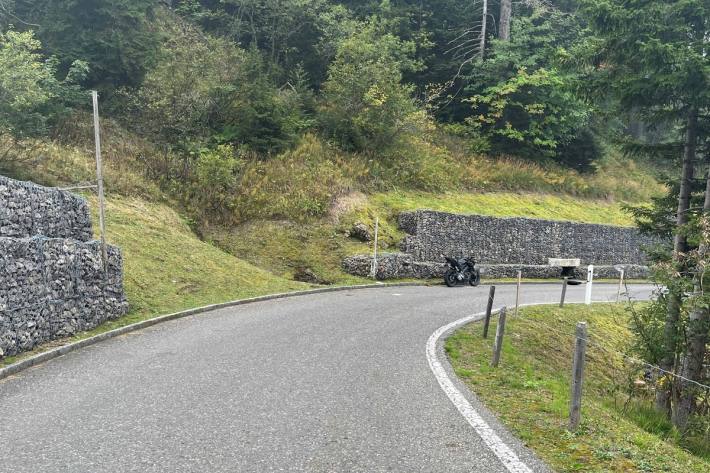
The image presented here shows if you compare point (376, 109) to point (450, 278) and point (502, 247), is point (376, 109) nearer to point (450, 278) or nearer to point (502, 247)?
point (502, 247)

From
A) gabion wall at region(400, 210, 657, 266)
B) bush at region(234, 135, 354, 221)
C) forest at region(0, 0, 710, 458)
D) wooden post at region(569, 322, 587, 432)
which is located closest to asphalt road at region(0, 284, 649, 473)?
wooden post at region(569, 322, 587, 432)

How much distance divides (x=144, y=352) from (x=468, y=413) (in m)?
5.53

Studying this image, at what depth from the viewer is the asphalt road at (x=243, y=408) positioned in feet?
14.3

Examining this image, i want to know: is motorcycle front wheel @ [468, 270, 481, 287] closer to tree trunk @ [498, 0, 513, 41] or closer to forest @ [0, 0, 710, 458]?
forest @ [0, 0, 710, 458]

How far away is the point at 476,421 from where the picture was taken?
17.5 ft

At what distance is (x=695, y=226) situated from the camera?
880cm

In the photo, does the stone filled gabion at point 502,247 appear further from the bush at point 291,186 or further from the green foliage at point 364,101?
the green foliage at point 364,101

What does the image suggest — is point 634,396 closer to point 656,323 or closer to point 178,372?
point 656,323

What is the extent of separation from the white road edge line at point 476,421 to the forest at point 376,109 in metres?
3.99

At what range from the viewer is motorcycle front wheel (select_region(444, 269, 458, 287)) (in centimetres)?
1934

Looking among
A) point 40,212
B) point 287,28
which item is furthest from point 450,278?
point 287,28

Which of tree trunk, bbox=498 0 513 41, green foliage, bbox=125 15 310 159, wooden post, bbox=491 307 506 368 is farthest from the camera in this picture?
tree trunk, bbox=498 0 513 41

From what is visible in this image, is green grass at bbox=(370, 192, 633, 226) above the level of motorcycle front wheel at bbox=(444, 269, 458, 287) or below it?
above

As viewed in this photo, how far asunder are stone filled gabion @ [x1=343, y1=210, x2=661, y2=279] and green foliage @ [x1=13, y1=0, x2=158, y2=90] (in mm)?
15989
